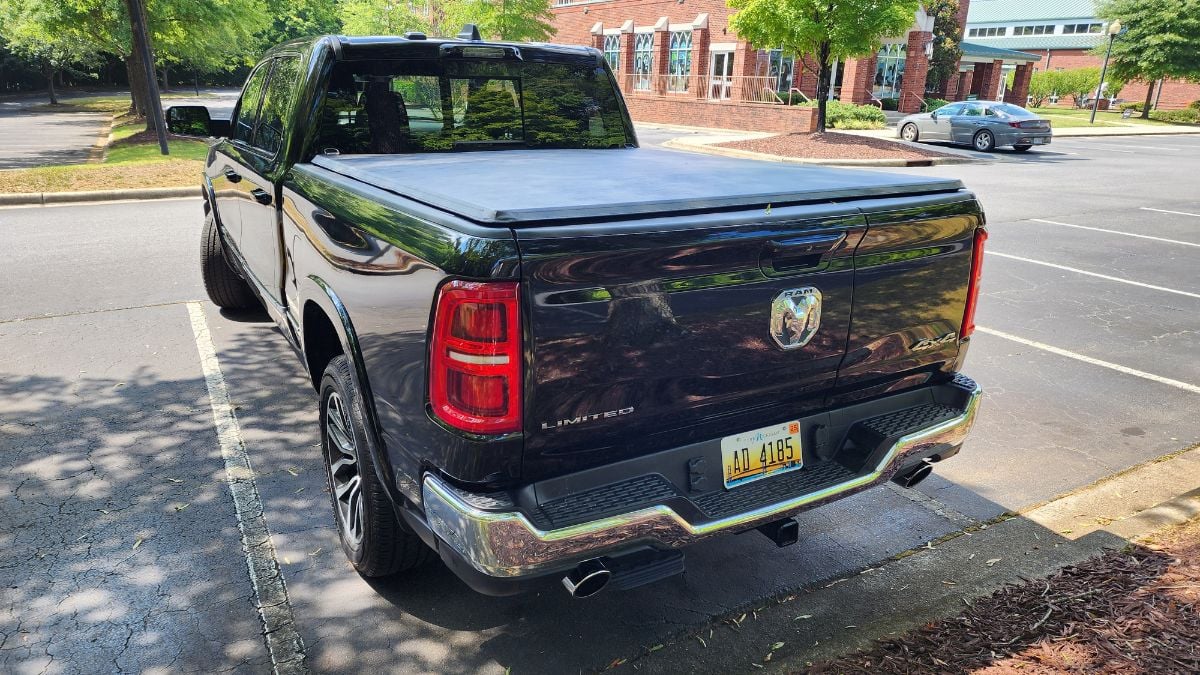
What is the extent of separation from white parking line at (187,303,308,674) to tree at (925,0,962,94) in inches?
1500

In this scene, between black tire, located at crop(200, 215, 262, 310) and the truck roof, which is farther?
black tire, located at crop(200, 215, 262, 310)

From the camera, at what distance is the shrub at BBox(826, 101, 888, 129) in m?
28.5

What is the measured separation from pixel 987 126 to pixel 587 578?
24.6 meters

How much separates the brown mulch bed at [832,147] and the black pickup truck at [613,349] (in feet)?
59.7

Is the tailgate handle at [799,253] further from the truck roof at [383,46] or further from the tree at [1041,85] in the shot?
the tree at [1041,85]

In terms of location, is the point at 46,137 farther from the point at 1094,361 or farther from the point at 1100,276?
the point at 1094,361

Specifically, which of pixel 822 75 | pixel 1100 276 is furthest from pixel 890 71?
pixel 1100 276

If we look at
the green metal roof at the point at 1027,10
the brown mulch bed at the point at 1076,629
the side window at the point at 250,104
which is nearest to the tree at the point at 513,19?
the side window at the point at 250,104

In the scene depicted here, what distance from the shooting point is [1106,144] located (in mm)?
28781

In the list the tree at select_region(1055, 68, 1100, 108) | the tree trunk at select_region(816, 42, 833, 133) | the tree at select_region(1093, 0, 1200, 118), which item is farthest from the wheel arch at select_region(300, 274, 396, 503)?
the tree at select_region(1055, 68, 1100, 108)

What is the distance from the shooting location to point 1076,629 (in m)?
3.02

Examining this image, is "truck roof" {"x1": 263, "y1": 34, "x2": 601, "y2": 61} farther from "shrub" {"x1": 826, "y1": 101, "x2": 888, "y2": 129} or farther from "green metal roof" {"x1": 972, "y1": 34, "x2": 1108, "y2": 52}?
"green metal roof" {"x1": 972, "y1": 34, "x2": 1108, "y2": 52}

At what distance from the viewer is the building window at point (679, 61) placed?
37.0 meters

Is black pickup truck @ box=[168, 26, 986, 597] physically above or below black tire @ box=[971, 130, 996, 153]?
above
